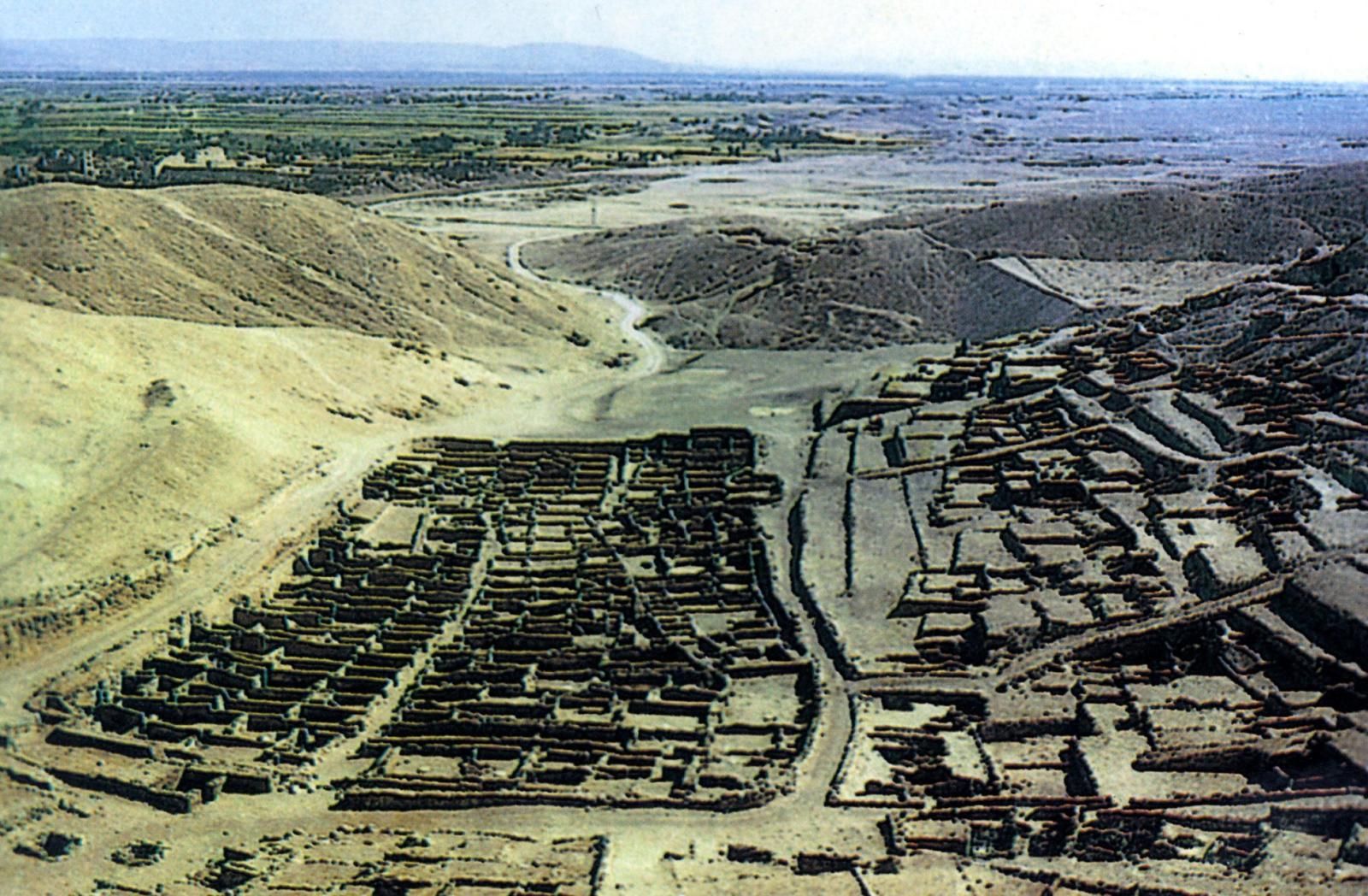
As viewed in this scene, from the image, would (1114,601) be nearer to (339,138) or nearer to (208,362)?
(208,362)

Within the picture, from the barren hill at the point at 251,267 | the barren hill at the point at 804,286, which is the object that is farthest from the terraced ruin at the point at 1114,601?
the barren hill at the point at 251,267

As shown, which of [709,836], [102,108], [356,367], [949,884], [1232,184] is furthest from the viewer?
[102,108]

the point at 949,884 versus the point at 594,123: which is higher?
the point at 594,123

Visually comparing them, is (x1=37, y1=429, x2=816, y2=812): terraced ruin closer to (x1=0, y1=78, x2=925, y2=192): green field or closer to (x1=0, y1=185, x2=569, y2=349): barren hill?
(x1=0, y1=185, x2=569, y2=349): barren hill

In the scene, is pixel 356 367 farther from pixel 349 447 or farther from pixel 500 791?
pixel 500 791

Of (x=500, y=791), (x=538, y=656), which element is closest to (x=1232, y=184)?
(x=538, y=656)

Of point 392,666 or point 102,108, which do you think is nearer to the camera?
point 392,666

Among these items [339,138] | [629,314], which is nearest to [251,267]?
[629,314]
